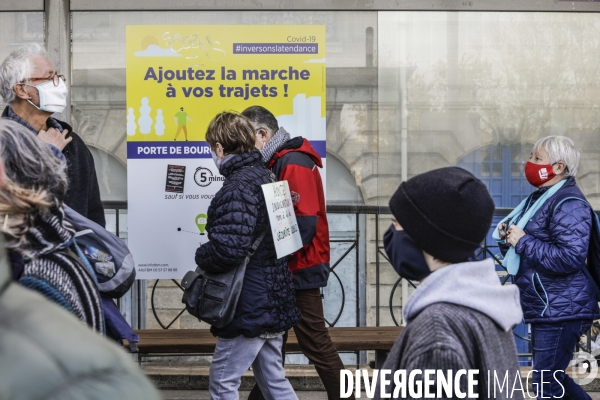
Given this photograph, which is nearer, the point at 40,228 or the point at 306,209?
the point at 40,228

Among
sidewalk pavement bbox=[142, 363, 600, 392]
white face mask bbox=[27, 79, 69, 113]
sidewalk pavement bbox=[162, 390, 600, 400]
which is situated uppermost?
white face mask bbox=[27, 79, 69, 113]

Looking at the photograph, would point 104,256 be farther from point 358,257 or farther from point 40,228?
point 358,257

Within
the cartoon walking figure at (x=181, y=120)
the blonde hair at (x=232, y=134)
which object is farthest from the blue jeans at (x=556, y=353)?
the cartoon walking figure at (x=181, y=120)

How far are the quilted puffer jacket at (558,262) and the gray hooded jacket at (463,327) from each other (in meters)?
2.17

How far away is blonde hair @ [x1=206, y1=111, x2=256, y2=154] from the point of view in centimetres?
411

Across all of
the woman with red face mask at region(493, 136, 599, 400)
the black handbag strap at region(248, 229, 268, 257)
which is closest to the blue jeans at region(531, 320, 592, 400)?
the woman with red face mask at region(493, 136, 599, 400)

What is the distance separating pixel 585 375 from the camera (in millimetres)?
5875

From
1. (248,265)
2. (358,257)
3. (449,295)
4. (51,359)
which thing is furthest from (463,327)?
(358,257)

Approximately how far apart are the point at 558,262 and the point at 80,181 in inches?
98.3

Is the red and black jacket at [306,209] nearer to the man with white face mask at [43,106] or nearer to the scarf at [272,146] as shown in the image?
the scarf at [272,146]

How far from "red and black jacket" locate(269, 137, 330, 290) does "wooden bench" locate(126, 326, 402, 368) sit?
70cm

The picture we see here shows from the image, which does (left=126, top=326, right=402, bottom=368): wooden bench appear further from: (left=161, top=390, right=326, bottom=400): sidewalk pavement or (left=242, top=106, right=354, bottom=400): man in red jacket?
(left=242, top=106, right=354, bottom=400): man in red jacket

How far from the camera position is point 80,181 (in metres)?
3.82

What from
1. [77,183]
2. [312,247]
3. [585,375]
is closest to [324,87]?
[312,247]
